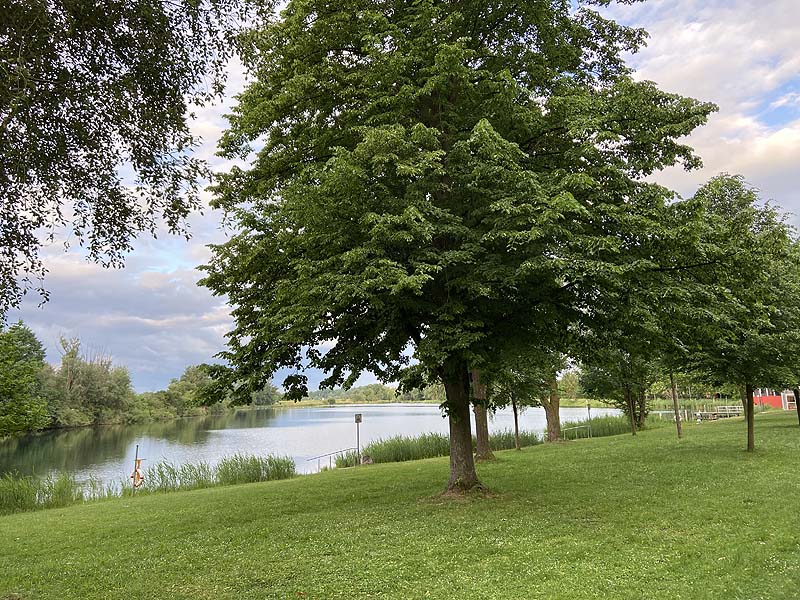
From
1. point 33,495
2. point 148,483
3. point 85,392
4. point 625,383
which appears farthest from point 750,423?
point 85,392

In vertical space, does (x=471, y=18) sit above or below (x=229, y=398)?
above

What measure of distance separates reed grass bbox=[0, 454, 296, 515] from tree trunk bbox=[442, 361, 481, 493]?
10105mm

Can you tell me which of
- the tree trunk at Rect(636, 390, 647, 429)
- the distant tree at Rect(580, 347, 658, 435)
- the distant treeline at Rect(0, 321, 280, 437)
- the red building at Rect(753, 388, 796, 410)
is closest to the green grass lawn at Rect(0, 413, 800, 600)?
the distant tree at Rect(580, 347, 658, 435)

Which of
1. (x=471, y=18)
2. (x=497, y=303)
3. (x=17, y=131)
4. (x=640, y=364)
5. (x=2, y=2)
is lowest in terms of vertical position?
(x=640, y=364)

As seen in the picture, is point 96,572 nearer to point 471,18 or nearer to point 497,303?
point 497,303

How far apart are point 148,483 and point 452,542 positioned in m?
14.2

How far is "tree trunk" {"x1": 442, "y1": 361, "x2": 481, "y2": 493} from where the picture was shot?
9.90 metres

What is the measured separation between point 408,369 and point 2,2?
346 inches

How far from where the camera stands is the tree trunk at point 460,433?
9.90 metres

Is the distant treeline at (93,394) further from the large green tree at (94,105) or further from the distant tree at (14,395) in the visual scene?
the large green tree at (94,105)

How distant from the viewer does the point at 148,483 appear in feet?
56.9

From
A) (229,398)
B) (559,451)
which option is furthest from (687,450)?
(229,398)

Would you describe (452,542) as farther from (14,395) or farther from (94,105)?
(14,395)

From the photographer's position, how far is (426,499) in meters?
9.88
